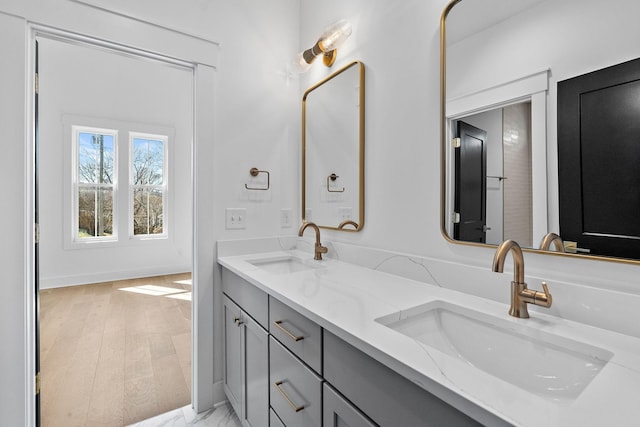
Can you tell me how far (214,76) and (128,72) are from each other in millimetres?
3507

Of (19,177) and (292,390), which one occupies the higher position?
(19,177)

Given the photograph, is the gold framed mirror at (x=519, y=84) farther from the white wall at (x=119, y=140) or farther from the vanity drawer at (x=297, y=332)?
the white wall at (x=119, y=140)

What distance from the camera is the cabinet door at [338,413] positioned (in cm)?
75

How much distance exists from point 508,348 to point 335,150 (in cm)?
127

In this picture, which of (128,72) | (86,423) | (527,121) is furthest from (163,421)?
(128,72)

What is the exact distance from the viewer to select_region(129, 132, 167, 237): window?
460 cm

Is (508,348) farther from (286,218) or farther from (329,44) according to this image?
(329,44)

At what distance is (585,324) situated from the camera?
2.68ft

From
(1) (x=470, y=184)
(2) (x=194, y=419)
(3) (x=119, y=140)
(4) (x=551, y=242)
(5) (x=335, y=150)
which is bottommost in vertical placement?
(2) (x=194, y=419)

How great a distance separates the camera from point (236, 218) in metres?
1.86

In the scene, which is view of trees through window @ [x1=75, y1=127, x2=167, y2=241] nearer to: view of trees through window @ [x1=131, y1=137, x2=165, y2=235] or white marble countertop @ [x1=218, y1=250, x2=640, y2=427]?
view of trees through window @ [x1=131, y1=137, x2=165, y2=235]

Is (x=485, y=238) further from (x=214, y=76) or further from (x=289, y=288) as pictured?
(x=214, y=76)

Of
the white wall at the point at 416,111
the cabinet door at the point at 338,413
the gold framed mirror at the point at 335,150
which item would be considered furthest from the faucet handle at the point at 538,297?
the gold framed mirror at the point at 335,150

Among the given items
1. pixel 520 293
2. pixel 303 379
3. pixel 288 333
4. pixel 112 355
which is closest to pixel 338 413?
pixel 303 379
